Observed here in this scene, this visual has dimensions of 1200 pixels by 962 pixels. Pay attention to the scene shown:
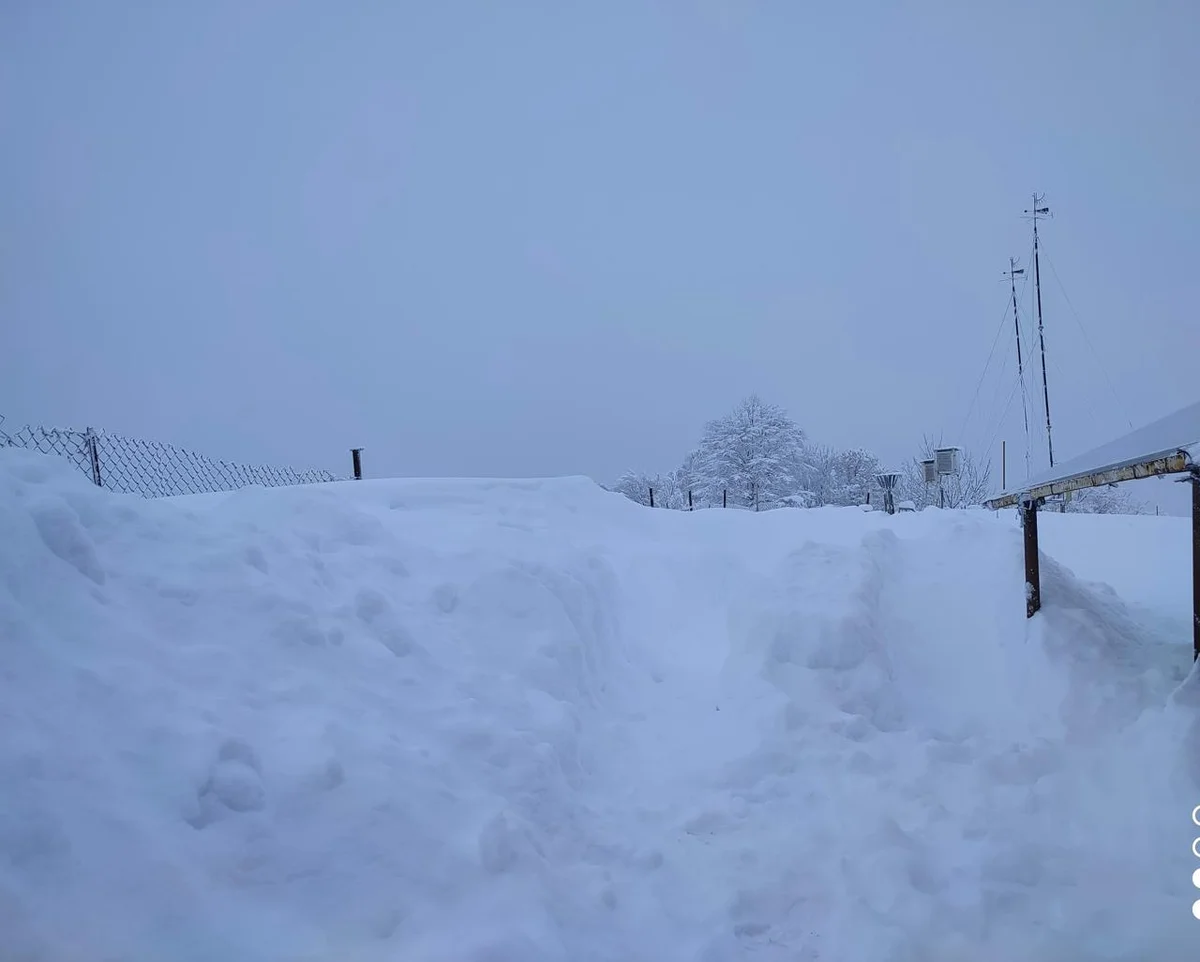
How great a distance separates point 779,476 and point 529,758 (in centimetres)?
3058

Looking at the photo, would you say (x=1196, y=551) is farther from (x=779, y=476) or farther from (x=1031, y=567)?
(x=779, y=476)

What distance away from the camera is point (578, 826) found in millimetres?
3898

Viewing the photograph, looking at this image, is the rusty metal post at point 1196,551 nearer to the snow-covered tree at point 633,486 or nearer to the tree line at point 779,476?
the tree line at point 779,476

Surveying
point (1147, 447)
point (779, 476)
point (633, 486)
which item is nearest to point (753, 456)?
point (779, 476)

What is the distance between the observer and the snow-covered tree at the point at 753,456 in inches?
1316

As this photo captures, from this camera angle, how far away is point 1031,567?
587cm

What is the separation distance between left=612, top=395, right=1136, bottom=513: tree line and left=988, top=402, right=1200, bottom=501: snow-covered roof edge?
25.1 meters

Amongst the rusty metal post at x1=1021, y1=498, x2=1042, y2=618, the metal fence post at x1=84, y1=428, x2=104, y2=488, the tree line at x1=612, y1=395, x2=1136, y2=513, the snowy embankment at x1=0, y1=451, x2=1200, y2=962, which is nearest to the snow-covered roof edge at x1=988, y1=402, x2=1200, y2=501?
the rusty metal post at x1=1021, y1=498, x2=1042, y2=618

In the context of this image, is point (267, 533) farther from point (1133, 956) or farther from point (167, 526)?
point (1133, 956)

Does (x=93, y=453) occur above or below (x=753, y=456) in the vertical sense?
below

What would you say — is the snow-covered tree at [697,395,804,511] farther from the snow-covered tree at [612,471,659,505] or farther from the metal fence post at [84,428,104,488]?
the metal fence post at [84,428,104,488]

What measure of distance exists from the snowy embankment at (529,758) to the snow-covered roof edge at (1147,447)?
1.33 m

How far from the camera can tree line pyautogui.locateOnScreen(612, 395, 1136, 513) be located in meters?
33.5

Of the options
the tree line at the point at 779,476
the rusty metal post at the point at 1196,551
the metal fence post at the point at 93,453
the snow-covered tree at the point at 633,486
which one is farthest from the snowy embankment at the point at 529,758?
the snow-covered tree at the point at 633,486
